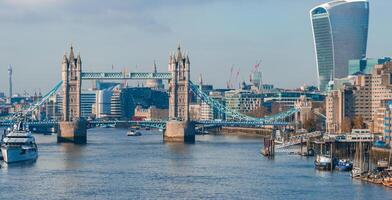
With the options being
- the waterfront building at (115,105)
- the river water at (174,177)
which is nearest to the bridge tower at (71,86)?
the river water at (174,177)

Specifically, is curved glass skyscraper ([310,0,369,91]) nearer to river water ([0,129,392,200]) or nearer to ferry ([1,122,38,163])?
river water ([0,129,392,200])

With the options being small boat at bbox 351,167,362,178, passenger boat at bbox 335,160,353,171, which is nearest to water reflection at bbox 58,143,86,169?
passenger boat at bbox 335,160,353,171

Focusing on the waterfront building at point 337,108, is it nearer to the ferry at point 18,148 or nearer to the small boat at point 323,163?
the ferry at point 18,148

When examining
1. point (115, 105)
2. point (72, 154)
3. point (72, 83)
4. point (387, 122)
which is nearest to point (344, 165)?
point (387, 122)

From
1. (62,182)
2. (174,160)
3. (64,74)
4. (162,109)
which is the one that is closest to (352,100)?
(64,74)

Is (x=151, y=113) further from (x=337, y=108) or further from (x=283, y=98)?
(x=337, y=108)

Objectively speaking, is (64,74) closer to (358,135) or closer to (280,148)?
(280,148)
